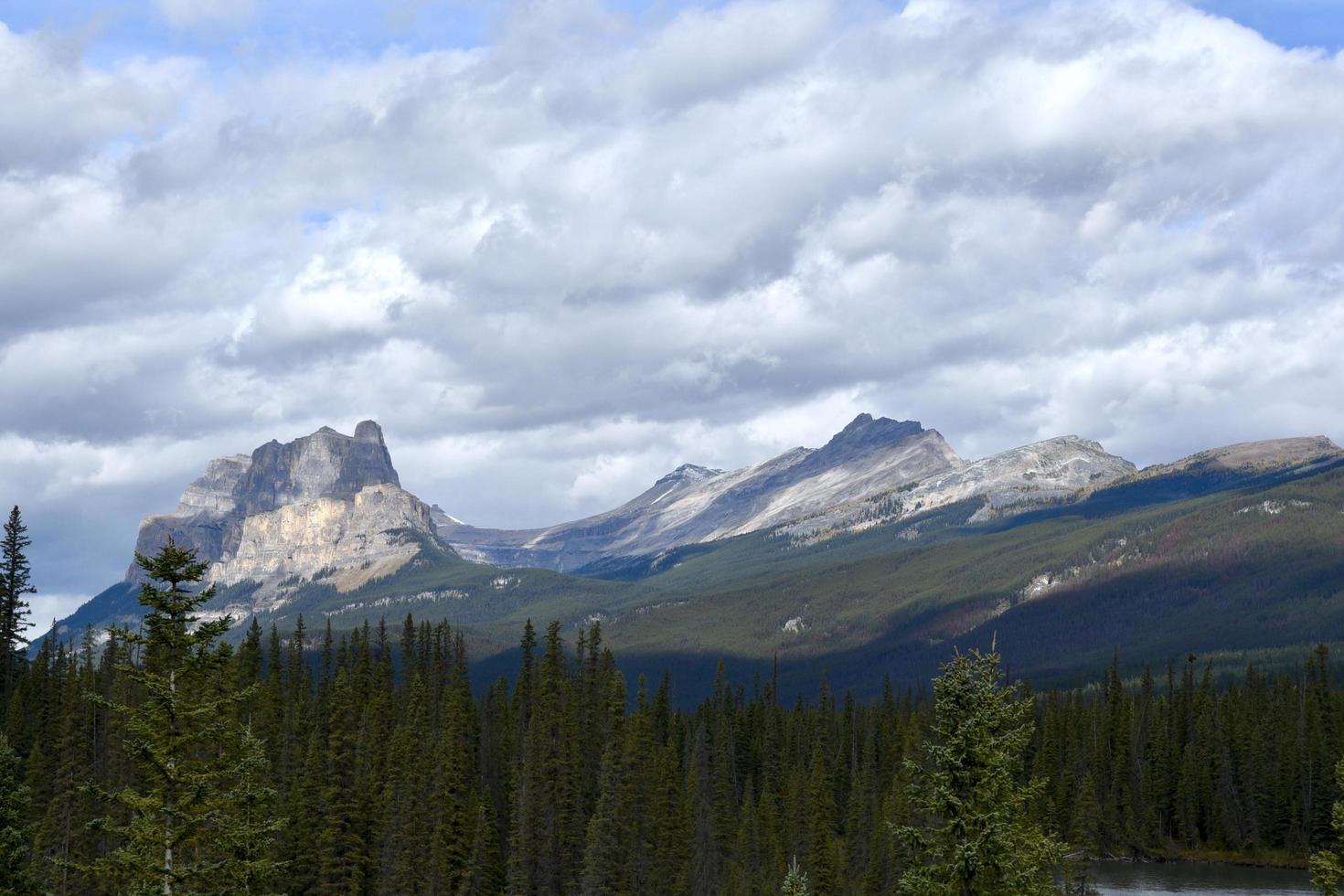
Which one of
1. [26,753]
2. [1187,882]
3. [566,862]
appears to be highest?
[26,753]

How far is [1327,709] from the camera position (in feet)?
596

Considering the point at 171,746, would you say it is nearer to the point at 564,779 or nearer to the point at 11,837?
the point at 11,837

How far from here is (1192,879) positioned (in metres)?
159

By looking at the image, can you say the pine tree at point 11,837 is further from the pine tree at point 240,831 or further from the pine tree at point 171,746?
the pine tree at point 171,746

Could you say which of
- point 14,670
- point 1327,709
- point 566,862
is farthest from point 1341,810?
point 1327,709

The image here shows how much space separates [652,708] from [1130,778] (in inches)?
2668

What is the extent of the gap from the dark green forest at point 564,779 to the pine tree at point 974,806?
0.23 ft

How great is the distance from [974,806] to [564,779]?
98113 millimetres

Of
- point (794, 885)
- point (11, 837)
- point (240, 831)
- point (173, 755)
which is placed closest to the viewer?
point (794, 885)

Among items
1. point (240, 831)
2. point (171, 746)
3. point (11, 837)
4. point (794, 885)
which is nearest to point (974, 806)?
point (794, 885)

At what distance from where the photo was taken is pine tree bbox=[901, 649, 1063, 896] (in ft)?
115

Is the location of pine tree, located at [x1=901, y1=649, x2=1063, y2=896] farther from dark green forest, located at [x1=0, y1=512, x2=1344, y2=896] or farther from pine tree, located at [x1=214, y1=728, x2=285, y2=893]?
pine tree, located at [x1=214, y1=728, x2=285, y2=893]

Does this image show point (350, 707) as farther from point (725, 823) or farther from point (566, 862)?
point (725, 823)

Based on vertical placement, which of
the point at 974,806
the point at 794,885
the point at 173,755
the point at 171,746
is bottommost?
the point at 794,885
